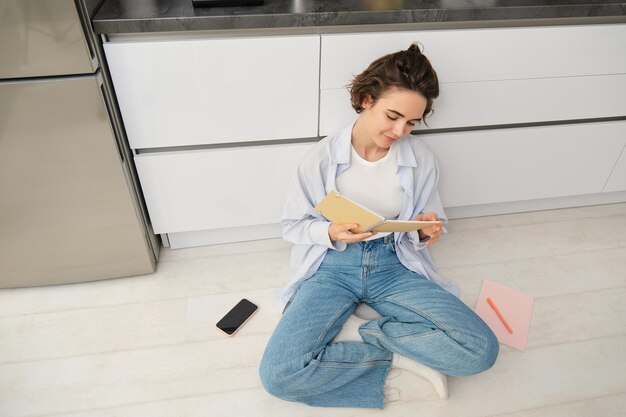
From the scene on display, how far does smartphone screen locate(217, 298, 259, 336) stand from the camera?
1593mm

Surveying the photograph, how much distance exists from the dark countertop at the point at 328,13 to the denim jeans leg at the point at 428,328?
2.46 ft

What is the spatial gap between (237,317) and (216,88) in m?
0.73

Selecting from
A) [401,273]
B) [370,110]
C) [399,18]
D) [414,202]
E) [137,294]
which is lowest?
[137,294]

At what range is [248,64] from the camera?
4.66 feet

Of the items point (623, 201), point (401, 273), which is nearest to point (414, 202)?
point (401, 273)

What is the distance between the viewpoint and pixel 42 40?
1204 mm

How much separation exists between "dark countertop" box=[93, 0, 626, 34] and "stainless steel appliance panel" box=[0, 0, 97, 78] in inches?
3.3

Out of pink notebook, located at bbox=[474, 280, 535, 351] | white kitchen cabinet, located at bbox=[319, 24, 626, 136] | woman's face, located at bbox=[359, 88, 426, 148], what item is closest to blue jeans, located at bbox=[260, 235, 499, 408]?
pink notebook, located at bbox=[474, 280, 535, 351]

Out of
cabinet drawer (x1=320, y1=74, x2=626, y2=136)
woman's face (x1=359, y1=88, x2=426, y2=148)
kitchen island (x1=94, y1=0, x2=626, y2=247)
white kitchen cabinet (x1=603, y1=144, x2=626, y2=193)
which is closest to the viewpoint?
woman's face (x1=359, y1=88, x2=426, y2=148)

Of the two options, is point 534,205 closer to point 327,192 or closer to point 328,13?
point 327,192

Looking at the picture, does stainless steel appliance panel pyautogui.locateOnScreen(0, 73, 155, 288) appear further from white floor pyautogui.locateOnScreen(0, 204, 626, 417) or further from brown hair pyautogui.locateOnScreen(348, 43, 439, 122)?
brown hair pyautogui.locateOnScreen(348, 43, 439, 122)

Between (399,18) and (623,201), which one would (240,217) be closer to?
(399,18)

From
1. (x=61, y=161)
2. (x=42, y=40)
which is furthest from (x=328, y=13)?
(x=61, y=161)

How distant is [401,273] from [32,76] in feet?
3.80
